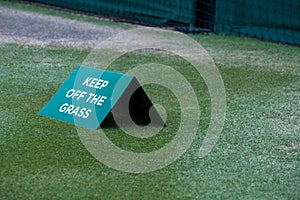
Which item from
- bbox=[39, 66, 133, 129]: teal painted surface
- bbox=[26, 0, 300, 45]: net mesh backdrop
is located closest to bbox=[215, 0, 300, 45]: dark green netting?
bbox=[26, 0, 300, 45]: net mesh backdrop

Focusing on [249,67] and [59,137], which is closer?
[59,137]

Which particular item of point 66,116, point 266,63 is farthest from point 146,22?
point 66,116

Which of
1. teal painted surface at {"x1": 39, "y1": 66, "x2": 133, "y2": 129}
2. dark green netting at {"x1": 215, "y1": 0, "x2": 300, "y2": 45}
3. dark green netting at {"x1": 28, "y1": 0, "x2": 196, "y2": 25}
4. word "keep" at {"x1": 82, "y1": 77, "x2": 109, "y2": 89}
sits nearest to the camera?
teal painted surface at {"x1": 39, "y1": 66, "x2": 133, "y2": 129}

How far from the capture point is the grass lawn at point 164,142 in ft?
12.7

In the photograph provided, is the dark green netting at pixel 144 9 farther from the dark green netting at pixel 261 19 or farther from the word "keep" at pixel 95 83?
the word "keep" at pixel 95 83

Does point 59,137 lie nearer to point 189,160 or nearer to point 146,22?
point 189,160

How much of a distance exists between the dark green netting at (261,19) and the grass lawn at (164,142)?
1929 millimetres

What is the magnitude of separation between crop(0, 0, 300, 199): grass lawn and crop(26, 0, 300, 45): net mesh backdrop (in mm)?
2000

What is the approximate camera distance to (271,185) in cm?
401

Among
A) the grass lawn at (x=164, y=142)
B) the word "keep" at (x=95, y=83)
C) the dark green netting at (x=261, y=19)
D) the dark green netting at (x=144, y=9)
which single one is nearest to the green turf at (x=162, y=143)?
the grass lawn at (x=164, y=142)

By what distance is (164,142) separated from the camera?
4750 millimetres

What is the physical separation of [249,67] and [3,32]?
357cm

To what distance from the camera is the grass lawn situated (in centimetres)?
388

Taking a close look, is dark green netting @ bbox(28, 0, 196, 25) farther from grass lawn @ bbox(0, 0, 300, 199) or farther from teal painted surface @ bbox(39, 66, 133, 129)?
teal painted surface @ bbox(39, 66, 133, 129)
